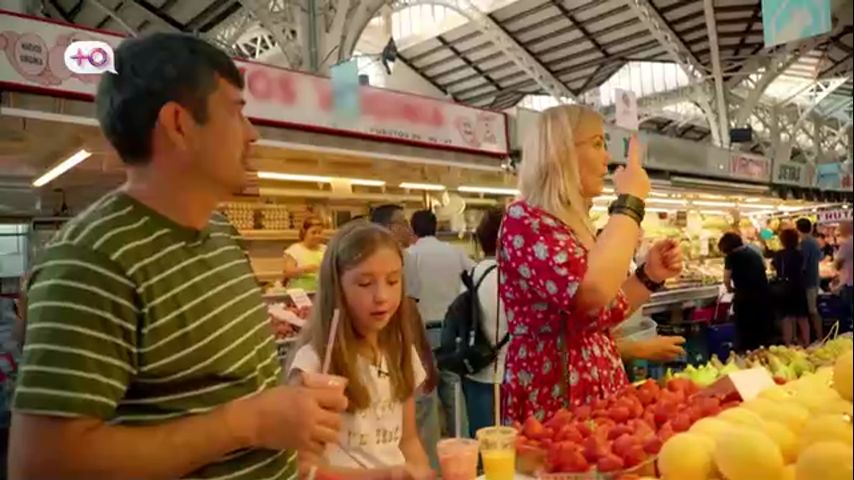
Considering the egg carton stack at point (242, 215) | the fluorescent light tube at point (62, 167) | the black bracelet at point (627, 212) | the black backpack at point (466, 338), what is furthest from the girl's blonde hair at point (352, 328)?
the egg carton stack at point (242, 215)

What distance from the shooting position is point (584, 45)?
19109 mm

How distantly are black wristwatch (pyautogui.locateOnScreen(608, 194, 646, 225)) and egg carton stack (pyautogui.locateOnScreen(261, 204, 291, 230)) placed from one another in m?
6.17

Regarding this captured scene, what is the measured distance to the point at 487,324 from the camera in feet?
13.7

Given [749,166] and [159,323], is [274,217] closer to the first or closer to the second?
[749,166]

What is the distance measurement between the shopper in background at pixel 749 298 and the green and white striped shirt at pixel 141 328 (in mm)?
7542

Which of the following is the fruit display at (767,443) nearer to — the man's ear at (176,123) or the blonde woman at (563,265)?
the blonde woman at (563,265)

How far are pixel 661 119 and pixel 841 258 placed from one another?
26395 millimetres

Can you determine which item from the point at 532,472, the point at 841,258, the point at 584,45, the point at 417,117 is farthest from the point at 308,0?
the point at 584,45

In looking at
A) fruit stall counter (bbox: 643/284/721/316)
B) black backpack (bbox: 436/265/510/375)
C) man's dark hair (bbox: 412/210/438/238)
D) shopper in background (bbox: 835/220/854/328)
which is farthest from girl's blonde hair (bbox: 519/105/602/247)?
fruit stall counter (bbox: 643/284/721/316)

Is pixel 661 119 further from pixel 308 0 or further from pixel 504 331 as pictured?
pixel 504 331

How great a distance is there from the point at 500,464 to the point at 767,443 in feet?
2.03

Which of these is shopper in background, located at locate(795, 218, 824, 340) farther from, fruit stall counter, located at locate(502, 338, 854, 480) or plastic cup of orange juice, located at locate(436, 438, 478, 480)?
plastic cup of orange juice, located at locate(436, 438, 478, 480)

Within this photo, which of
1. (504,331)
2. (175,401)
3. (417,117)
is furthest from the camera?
(417,117)

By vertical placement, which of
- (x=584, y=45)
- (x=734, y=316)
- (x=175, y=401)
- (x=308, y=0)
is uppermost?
(x=584, y=45)
